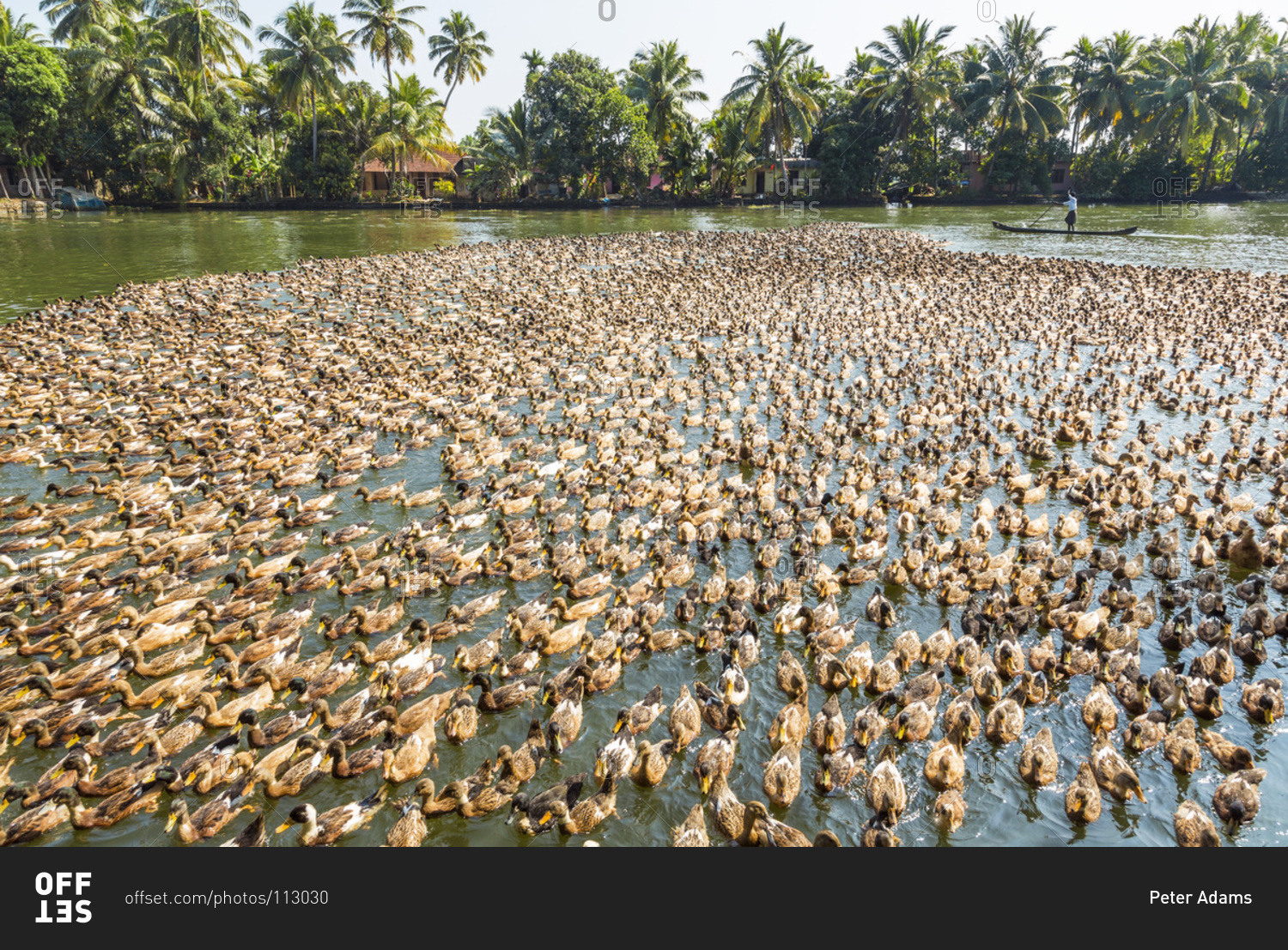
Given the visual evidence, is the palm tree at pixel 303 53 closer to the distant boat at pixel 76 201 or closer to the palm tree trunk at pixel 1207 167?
the distant boat at pixel 76 201

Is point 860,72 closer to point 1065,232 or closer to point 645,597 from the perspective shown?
point 1065,232

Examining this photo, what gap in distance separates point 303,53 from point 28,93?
2094 cm

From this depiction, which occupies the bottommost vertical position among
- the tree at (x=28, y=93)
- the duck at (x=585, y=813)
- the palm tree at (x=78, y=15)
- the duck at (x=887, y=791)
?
the duck at (x=585, y=813)

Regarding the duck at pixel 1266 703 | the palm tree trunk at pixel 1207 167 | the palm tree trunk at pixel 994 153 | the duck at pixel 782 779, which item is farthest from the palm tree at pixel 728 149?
the duck at pixel 782 779

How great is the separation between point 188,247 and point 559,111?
136 ft

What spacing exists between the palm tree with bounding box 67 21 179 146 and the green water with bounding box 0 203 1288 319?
901 centimetres

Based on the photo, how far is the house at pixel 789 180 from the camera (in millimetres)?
84000

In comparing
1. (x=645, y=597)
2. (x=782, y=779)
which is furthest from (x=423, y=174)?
(x=782, y=779)

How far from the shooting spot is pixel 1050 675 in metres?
8.94

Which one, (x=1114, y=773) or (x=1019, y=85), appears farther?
(x=1019, y=85)

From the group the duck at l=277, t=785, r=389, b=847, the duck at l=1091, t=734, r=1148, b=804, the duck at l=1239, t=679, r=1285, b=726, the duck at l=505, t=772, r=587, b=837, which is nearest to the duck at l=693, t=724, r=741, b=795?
the duck at l=505, t=772, r=587, b=837

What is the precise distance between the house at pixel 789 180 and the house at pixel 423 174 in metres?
31.8

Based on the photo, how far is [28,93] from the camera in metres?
61.3
